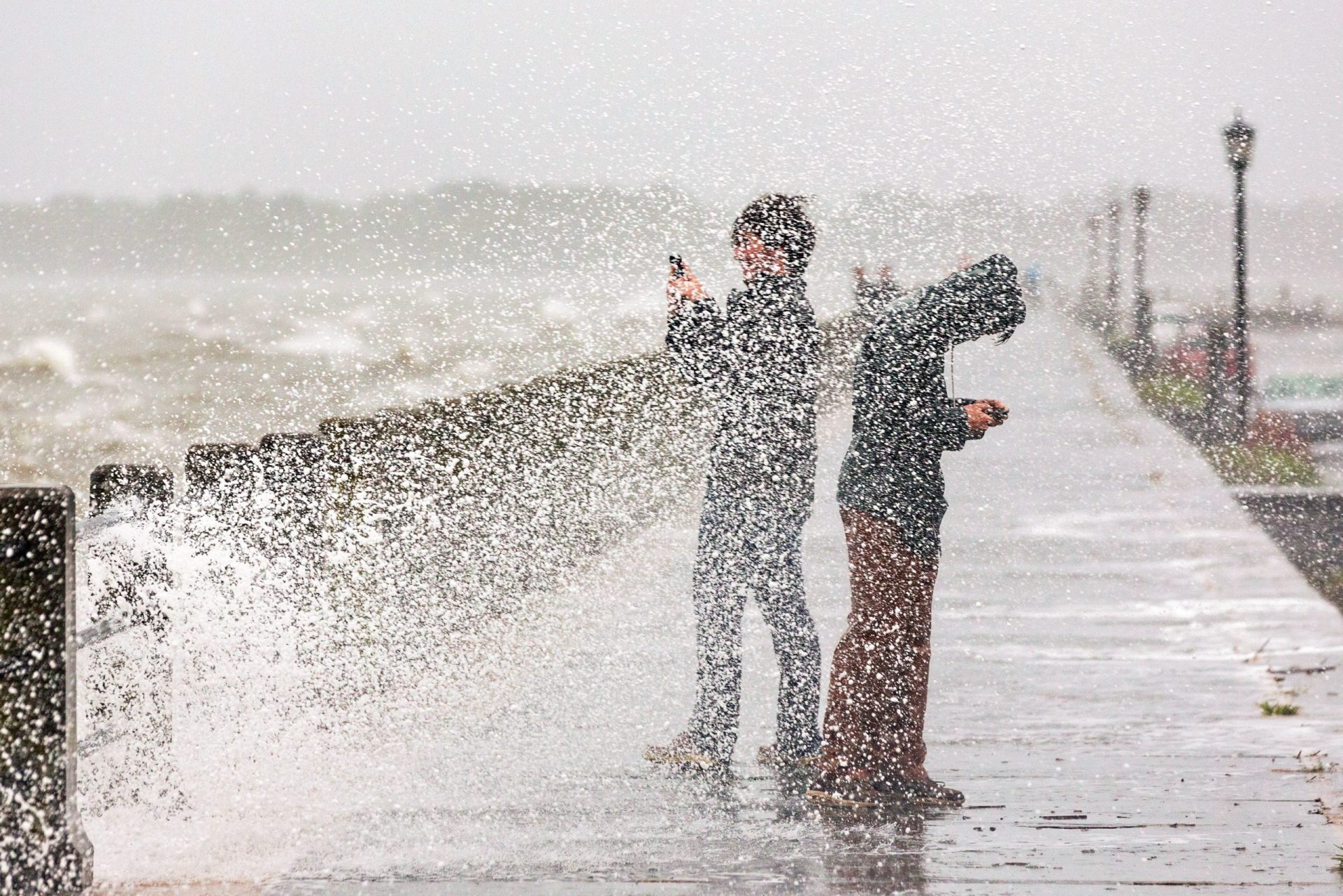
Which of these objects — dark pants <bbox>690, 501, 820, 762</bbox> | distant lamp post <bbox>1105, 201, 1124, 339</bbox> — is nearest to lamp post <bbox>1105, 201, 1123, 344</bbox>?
distant lamp post <bbox>1105, 201, 1124, 339</bbox>

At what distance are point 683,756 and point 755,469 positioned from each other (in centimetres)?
88

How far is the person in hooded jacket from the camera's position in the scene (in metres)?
3.69

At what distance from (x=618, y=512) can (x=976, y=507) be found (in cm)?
289

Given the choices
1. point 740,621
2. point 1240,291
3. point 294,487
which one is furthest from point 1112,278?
point 740,621

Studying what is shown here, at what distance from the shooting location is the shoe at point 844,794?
3.85 m

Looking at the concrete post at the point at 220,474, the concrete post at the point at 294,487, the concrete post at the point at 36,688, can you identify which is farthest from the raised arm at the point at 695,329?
the concrete post at the point at 294,487

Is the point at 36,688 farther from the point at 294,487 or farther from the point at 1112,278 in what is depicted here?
the point at 1112,278

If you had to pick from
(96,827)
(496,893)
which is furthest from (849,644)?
(96,827)

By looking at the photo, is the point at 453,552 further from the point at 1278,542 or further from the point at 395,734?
the point at 1278,542

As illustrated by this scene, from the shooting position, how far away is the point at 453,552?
8.97 metres

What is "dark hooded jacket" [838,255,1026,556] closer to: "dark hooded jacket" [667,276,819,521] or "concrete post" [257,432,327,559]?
"dark hooded jacket" [667,276,819,521]

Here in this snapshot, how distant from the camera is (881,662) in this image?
13.0 feet

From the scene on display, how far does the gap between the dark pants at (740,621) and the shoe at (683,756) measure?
0.08 ft

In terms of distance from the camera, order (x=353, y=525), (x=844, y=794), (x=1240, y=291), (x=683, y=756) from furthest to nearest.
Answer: (x=1240, y=291), (x=353, y=525), (x=683, y=756), (x=844, y=794)
